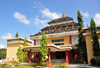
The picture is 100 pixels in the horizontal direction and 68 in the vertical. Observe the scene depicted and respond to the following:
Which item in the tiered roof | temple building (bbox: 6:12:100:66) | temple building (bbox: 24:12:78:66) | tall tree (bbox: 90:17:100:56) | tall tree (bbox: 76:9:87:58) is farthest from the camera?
the tiered roof

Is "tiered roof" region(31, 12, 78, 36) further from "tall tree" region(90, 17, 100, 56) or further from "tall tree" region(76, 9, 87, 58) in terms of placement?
"tall tree" region(90, 17, 100, 56)

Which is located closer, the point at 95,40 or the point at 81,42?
the point at 95,40

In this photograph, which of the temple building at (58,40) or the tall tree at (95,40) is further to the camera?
the temple building at (58,40)

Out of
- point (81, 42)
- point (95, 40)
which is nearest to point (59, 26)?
point (81, 42)

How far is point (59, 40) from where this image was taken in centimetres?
3078

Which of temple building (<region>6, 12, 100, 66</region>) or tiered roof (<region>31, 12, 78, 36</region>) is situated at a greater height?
tiered roof (<region>31, 12, 78, 36</region>)

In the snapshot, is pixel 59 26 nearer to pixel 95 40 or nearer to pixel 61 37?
pixel 61 37

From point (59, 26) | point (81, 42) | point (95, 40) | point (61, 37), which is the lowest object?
point (81, 42)

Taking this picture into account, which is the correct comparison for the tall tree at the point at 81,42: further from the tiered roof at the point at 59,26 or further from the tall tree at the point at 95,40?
the tiered roof at the point at 59,26

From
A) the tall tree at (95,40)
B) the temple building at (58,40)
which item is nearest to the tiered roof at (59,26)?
the temple building at (58,40)

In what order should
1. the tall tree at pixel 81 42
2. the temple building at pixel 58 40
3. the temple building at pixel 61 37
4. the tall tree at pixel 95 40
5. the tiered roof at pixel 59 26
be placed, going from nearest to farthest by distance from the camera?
the tall tree at pixel 95 40 < the tall tree at pixel 81 42 < the temple building at pixel 58 40 < the temple building at pixel 61 37 < the tiered roof at pixel 59 26

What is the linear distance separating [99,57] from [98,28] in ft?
18.8

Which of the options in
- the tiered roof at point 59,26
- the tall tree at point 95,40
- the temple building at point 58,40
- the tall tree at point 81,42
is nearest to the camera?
the tall tree at point 95,40

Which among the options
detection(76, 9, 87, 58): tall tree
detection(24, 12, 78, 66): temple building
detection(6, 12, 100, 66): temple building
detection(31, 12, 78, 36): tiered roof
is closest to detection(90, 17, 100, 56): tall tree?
detection(76, 9, 87, 58): tall tree
